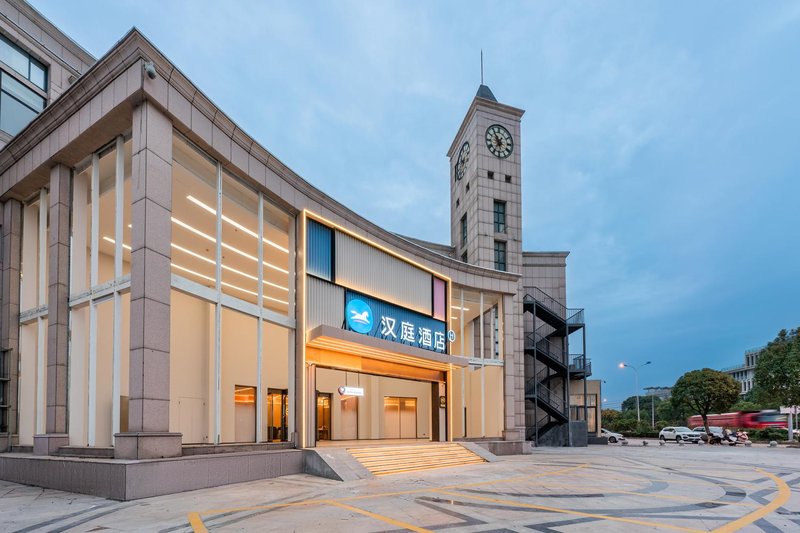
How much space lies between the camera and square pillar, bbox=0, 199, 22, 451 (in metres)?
19.4

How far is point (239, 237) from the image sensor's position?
2298cm

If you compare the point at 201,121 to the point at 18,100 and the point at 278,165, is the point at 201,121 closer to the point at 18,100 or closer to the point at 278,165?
the point at 278,165

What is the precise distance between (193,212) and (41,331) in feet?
20.9

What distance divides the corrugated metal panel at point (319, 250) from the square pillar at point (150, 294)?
682cm

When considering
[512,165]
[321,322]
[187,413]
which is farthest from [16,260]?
[512,165]

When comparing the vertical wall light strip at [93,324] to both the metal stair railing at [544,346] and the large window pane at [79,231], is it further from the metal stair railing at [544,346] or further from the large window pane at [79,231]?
the metal stair railing at [544,346]

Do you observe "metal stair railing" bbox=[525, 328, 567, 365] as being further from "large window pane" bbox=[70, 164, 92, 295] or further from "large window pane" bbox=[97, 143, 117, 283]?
"large window pane" bbox=[70, 164, 92, 295]

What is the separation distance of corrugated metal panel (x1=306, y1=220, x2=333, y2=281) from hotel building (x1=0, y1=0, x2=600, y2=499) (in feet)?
0.27

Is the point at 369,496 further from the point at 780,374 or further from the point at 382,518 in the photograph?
the point at 780,374

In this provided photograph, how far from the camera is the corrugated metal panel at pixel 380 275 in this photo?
76.0 ft

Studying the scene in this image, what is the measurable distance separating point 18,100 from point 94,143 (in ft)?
34.1

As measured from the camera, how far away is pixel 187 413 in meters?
24.7

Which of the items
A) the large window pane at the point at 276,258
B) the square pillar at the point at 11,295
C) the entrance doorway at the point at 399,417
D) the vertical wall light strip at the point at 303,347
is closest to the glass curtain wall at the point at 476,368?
the entrance doorway at the point at 399,417

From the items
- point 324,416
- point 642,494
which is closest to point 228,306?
Answer: point 642,494
